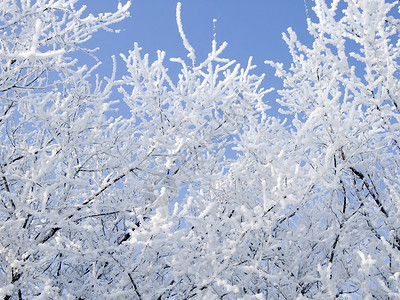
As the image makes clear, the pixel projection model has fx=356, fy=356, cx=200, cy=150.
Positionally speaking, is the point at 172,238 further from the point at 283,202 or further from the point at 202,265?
the point at 283,202

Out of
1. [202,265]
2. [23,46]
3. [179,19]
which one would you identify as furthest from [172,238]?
[23,46]

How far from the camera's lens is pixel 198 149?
135 inches

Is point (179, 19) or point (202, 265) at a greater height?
point (179, 19)

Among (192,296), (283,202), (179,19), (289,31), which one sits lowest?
(192,296)

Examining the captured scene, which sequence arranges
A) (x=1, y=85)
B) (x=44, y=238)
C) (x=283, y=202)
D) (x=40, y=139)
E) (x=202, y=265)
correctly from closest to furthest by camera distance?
(x=283, y=202) → (x=202, y=265) → (x=44, y=238) → (x=1, y=85) → (x=40, y=139)

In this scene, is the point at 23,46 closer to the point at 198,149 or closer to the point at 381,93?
the point at 198,149

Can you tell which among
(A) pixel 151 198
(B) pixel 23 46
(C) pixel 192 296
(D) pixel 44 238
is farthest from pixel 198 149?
(B) pixel 23 46

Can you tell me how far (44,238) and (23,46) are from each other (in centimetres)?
205

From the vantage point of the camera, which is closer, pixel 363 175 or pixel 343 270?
pixel 363 175

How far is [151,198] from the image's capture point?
11.0 ft

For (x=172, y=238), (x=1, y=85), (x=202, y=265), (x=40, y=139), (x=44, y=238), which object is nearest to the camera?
(x=172, y=238)

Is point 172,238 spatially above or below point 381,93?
below

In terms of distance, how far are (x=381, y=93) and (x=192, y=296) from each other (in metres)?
2.63

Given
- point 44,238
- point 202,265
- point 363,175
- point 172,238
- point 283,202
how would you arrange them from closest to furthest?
1. point 283,202
2. point 172,238
3. point 202,265
4. point 44,238
5. point 363,175
